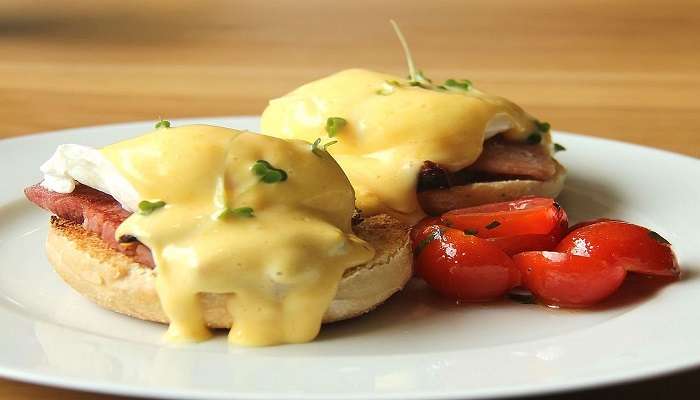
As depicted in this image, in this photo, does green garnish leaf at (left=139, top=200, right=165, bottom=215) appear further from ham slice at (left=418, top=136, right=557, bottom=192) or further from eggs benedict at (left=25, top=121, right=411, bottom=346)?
ham slice at (left=418, top=136, right=557, bottom=192)

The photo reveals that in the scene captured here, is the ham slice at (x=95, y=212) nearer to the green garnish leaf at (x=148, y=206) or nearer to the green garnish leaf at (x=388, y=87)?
the green garnish leaf at (x=148, y=206)

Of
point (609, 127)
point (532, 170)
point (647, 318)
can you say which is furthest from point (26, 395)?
point (609, 127)

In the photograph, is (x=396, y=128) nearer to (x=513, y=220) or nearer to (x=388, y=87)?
(x=388, y=87)

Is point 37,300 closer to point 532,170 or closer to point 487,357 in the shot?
point 487,357

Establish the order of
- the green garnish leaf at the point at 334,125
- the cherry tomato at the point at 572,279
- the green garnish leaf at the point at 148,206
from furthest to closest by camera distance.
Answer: the green garnish leaf at the point at 334,125 < the cherry tomato at the point at 572,279 < the green garnish leaf at the point at 148,206

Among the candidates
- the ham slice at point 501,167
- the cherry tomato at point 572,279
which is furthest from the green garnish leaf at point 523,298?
the ham slice at point 501,167

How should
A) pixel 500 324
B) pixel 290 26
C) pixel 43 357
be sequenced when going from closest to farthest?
1. pixel 43 357
2. pixel 500 324
3. pixel 290 26
